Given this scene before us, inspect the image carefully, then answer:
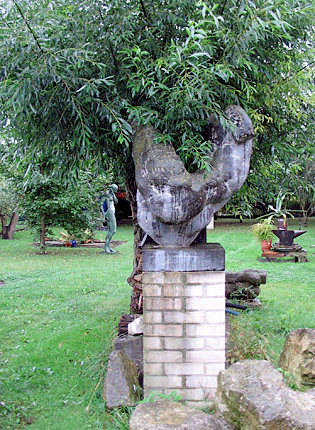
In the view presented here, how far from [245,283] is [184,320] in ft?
12.2

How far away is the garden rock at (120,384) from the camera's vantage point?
3939 mm

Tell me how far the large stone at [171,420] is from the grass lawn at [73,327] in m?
0.89

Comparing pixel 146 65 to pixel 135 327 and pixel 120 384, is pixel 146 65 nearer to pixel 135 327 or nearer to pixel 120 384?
pixel 135 327

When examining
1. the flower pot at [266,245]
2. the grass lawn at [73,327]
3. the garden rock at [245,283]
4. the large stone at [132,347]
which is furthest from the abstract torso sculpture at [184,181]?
the flower pot at [266,245]

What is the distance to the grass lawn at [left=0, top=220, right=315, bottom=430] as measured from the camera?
416 centimetres

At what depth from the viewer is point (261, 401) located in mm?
2615

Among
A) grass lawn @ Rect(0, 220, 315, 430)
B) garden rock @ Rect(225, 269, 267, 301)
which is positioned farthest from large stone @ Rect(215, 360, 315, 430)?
garden rock @ Rect(225, 269, 267, 301)

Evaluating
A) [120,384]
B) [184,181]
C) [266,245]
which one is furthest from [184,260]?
[266,245]

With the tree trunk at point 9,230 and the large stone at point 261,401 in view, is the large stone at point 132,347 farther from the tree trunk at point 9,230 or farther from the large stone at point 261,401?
the tree trunk at point 9,230

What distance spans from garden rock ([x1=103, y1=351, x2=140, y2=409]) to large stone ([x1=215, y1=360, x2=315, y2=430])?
1.25 meters

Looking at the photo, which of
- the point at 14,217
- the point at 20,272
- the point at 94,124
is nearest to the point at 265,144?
the point at 94,124

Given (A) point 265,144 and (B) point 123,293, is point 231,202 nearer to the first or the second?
(A) point 265,144

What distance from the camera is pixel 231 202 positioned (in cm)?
647

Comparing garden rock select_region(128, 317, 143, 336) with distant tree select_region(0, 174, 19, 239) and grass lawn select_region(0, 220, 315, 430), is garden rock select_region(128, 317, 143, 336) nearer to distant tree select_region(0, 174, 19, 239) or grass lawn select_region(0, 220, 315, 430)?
grass lawn select_region(0, 220, 315, 430)
